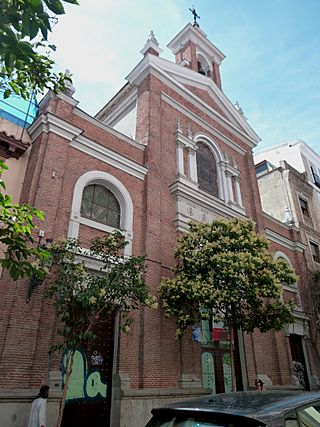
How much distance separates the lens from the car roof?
9.34 ft

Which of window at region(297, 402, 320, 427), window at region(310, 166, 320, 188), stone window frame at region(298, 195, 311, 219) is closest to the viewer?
window at region(297, 402, 320, 427)

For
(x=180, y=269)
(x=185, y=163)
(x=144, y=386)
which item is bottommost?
(x=144, y=386)

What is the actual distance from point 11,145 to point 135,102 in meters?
7.24

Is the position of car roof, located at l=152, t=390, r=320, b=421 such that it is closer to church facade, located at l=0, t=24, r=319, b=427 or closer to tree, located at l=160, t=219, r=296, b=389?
church facade, located at l=0, t=24, r=319, b=427

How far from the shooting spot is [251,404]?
120 inches

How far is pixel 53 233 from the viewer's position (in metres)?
9.05

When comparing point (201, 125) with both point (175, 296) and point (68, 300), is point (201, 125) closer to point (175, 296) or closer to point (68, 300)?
point (175, 296)

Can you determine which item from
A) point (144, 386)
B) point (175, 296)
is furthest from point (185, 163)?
point (144, 386)

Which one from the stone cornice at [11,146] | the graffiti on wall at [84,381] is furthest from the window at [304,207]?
the stone cornice at [11,146]

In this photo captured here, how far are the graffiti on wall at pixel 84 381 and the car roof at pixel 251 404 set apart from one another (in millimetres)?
5533

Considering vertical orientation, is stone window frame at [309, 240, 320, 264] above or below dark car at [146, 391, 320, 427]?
above

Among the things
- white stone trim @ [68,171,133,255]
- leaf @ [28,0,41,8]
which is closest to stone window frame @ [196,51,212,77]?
white stone trim @ [68,171,133,255]

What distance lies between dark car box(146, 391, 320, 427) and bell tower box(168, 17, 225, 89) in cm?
1947

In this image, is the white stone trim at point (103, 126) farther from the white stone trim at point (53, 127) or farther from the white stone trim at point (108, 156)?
the white stone trim at point (53, 127)
